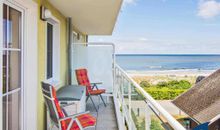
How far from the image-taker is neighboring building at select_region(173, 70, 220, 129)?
33.9ft

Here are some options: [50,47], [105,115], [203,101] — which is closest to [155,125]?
[105,115]

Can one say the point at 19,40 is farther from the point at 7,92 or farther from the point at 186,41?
the point at 186,41

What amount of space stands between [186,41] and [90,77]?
41092 millimetres

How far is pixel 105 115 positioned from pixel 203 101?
787 cm

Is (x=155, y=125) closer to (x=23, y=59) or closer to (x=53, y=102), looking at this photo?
(x=53, y=102)

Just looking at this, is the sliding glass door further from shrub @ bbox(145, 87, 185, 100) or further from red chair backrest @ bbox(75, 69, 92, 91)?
shrub @ bbox(145, 87, 185, 100)

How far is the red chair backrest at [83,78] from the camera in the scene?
Result: 6.38 metres

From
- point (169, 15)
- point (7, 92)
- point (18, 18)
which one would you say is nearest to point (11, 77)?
point (7, 92)

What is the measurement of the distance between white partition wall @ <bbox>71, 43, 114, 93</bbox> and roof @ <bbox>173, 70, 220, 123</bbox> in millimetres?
4947

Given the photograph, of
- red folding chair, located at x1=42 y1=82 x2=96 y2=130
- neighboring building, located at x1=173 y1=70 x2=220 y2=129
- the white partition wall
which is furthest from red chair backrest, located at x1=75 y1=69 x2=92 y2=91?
neighboring building, located at x1=173 y1=70 x2=220 y2=129

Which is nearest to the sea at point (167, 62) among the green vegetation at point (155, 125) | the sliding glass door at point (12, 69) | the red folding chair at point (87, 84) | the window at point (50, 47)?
the red folding chair at point (87, 84)

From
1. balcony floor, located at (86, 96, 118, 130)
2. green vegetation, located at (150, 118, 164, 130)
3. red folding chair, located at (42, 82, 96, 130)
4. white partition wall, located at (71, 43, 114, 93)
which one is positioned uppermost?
white partition wall, located at (71, 43, 114, 93)

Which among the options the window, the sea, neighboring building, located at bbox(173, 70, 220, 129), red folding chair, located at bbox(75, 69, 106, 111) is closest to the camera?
the window

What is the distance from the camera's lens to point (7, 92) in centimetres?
304
